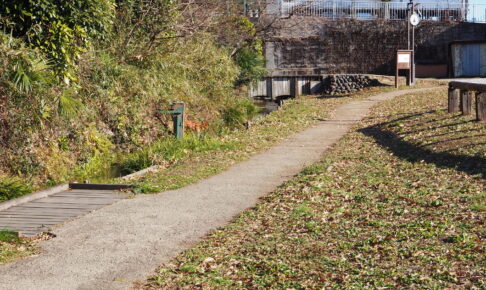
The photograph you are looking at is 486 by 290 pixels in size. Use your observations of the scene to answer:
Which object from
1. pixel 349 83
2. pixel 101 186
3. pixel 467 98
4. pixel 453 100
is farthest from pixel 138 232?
pixel 349 83

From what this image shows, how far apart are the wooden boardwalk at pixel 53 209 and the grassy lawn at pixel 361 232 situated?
218cm

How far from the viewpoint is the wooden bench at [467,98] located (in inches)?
586

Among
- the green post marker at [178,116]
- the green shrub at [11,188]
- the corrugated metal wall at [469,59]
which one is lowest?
the green shrub at [11,188]

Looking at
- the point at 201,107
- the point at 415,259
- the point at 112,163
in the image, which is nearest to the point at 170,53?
the point at 201,107

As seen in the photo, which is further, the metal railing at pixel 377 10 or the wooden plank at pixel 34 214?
the metal railing at pixel 377 10

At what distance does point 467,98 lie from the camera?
54.3 feet

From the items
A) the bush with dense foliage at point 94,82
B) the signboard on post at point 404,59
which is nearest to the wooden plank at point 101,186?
the bush with dense foliage at point 94,82

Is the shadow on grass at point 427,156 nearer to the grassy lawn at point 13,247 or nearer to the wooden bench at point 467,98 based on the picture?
the wooden bench at point 467,98

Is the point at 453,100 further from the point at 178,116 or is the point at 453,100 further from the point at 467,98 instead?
the point at 178,116

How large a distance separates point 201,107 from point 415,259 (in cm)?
1554

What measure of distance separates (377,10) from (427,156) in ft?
95.3

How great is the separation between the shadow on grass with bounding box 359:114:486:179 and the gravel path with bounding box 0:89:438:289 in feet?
6.83

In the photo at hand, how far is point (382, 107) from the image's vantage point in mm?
23359

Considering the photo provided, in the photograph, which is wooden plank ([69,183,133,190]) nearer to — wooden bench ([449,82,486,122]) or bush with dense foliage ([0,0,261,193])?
bush with dense foliage ([0,0,261,193])
